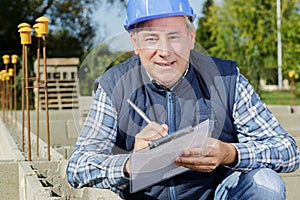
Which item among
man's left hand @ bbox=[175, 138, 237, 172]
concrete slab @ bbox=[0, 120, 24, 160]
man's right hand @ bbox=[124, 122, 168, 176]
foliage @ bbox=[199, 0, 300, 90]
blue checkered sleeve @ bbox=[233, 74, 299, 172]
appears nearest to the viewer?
man's right hand @ bbox=[124, 122, 168, 176]

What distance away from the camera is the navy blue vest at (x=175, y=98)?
6.22 ft

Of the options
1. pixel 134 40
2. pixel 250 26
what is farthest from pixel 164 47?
pixel 250 26

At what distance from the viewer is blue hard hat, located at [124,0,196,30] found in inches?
69.5

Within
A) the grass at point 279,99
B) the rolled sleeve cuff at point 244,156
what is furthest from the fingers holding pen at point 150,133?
the grass at point 279,99

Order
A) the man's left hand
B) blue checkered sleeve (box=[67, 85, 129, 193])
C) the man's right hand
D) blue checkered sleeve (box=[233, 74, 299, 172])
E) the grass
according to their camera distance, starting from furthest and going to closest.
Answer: the grass < blue checkered sleeve (box=[233, 74, 299, 172]) < blue checkered sleeve (box=[67, 85, 129, 193]) < the man's left hand < the man's right hand

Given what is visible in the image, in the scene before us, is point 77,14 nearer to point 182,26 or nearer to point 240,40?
point 240,40

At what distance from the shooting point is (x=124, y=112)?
1.92 metres

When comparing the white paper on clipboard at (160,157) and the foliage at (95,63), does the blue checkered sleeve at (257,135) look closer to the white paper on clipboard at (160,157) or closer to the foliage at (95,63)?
the white paper on clipboard at (160,157)

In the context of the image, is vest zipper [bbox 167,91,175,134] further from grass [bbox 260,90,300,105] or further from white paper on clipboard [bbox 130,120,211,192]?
grass [bbox 260,90,300,105]

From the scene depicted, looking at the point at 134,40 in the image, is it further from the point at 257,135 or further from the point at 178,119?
the point at 257,135

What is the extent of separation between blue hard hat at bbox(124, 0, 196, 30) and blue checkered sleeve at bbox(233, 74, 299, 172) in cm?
37

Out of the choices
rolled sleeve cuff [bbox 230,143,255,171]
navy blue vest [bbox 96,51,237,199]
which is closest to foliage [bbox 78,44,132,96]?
navy blue vest [bbox 96,51,237,199]

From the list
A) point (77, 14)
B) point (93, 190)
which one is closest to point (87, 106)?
point (93, 190)

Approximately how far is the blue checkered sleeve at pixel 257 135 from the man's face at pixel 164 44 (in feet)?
0.98
